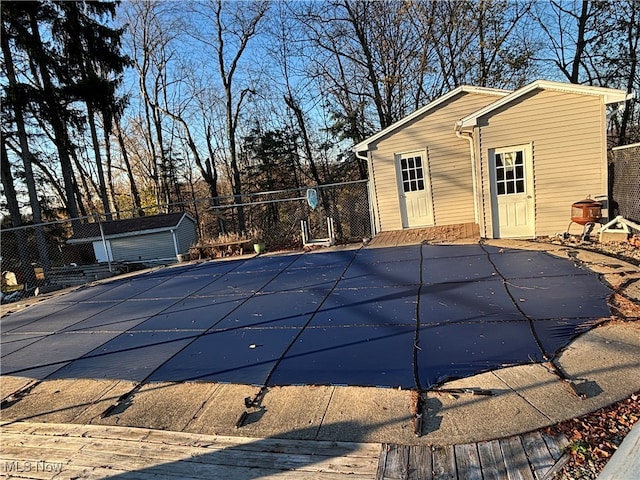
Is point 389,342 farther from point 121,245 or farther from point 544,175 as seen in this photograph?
point 121,245

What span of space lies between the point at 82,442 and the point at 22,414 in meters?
1.01

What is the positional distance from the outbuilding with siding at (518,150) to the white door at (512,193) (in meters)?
0.02

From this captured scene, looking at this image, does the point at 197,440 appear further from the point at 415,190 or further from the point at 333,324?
the point at 415,190

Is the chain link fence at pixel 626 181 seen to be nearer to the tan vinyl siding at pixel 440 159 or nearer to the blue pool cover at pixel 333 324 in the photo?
the blue pool cover at pixel 333 324

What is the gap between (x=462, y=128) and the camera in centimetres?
774

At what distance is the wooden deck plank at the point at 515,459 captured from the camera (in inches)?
68.7

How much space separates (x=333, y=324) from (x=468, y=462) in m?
2.23

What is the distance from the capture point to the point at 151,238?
46.0 feet

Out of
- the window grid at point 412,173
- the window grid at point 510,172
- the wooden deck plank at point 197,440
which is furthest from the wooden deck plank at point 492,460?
the window grid at point 412,173

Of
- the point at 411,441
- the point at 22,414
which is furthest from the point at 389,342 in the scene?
the point at 22,414

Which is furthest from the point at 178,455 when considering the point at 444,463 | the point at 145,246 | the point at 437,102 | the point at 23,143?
the point at 23,143

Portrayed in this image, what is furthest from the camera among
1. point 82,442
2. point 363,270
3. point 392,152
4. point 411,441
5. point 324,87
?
point 324,87

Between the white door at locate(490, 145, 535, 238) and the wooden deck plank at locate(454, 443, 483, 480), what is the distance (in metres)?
6.50

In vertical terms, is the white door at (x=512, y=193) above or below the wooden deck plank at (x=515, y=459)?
above
